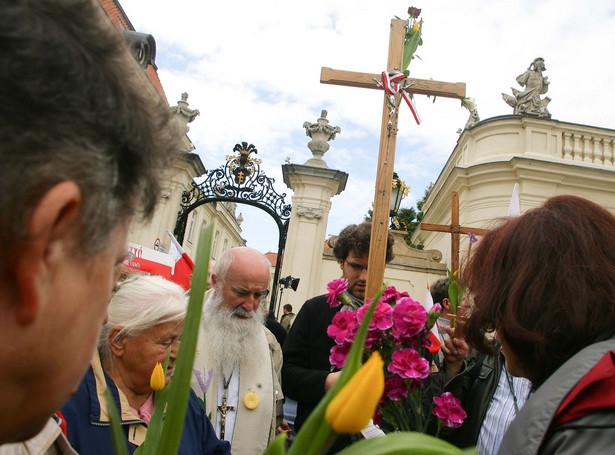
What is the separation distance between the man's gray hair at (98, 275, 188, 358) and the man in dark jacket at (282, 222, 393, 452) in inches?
30.2

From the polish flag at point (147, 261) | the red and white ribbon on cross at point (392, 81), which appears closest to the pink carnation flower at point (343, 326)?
the red and white ribbon on cross at point (392, 81)

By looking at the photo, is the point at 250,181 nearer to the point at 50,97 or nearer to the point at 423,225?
the point at 423,225

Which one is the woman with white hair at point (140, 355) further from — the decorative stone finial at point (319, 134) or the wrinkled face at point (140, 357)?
the decorative stone finial at point (319, 134)

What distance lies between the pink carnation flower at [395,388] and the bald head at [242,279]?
1562mm

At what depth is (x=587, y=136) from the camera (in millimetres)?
11438

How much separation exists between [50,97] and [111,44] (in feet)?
0.41

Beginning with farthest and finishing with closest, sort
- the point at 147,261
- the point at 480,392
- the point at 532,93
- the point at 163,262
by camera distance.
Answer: the point at 532,93 < the point at 163,262 < the point at 147,261 < the point at 480,392

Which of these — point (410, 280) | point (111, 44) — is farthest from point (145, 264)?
point (410, 280)

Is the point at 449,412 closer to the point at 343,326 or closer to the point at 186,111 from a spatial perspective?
the point at 343,326

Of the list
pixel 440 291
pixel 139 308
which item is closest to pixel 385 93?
pixel 440 291

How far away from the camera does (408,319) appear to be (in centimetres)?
156

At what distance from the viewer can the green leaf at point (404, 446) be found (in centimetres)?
48

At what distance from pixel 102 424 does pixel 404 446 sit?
4.38 feet

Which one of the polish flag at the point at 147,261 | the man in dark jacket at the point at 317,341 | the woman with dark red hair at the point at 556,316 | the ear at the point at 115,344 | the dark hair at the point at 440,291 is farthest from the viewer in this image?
the polish flag at the point at 147,261
